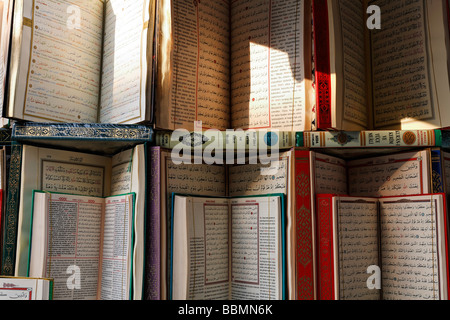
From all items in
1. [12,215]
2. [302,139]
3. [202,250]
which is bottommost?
[202,250]

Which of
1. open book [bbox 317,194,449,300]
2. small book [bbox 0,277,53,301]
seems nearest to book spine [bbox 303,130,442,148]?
open book [bbox 317,194,449,300]

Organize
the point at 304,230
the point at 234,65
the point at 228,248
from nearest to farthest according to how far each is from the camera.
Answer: the point at 304,230 → the point at 228,248 → the point at 234,65

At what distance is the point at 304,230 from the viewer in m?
1.26

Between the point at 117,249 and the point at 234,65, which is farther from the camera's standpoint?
the point at 234,65

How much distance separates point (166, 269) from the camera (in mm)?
1270

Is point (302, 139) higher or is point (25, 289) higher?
point (302, 139)

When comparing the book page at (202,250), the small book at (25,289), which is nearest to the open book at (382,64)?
the book page at (202,250)

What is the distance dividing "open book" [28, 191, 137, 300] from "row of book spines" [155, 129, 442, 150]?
25 cm

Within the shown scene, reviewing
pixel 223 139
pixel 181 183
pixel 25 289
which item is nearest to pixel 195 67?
pixel 223 139

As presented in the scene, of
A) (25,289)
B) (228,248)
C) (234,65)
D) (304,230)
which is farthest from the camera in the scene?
(234,65)

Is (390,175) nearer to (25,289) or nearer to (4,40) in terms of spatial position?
(25,289)

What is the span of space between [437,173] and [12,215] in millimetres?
1287

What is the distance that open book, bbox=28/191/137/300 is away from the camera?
127cm

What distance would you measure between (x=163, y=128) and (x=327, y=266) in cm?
64
